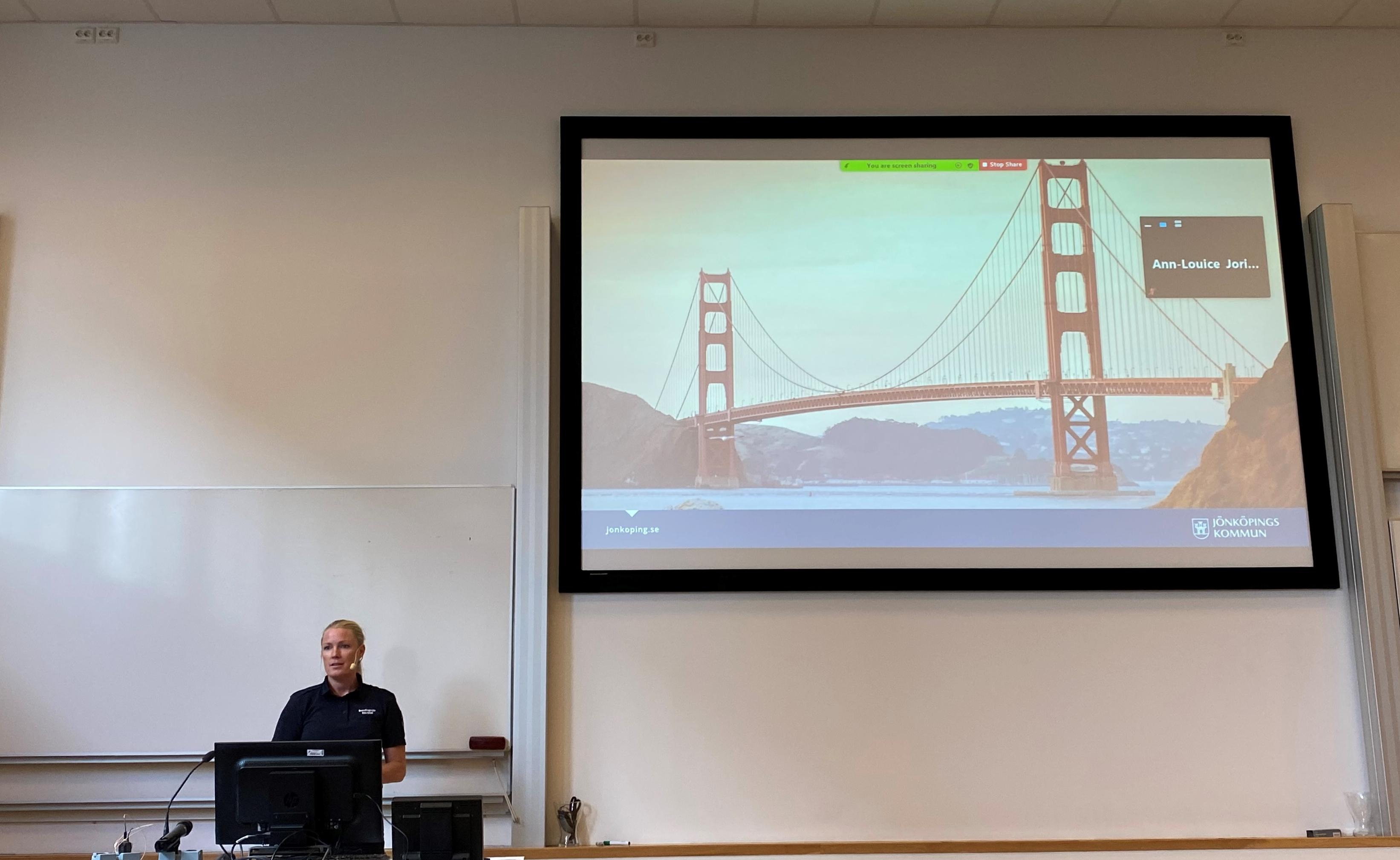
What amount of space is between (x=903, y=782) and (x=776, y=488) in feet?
3.44

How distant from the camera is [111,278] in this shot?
3250mm

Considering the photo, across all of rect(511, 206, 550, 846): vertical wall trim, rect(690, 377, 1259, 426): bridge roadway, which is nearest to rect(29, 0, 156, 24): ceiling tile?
rect(511, 206, 550, 846): vertical wall trim

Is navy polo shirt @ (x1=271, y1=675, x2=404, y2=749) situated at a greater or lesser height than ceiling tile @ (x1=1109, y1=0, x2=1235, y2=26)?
lesser

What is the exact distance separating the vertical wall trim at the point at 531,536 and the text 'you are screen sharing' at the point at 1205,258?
2148 millimetres

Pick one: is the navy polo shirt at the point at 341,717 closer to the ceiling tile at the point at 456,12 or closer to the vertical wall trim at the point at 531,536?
the vertical wall trim at the point at 531,536

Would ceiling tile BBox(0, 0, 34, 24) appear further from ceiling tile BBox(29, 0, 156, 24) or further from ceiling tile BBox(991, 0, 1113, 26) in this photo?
ceiling tile BBox(991, 0, 1113, 26)

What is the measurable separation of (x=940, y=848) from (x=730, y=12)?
9.30ft

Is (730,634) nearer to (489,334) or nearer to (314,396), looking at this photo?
(489,334)

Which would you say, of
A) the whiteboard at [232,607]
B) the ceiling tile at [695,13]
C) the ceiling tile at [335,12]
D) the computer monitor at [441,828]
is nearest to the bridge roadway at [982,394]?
the whiteboard at [232,607]

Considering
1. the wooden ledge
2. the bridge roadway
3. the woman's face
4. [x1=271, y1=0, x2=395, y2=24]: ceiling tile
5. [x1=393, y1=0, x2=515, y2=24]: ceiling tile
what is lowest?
the wooden ledge

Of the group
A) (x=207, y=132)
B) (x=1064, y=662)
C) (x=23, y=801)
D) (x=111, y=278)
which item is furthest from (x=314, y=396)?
(x=1064, y=662)

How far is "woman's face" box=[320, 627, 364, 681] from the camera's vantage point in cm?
288

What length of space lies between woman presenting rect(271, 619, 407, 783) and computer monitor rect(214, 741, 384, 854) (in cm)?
60

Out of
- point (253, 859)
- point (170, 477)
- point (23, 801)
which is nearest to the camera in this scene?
point (253, 859)
